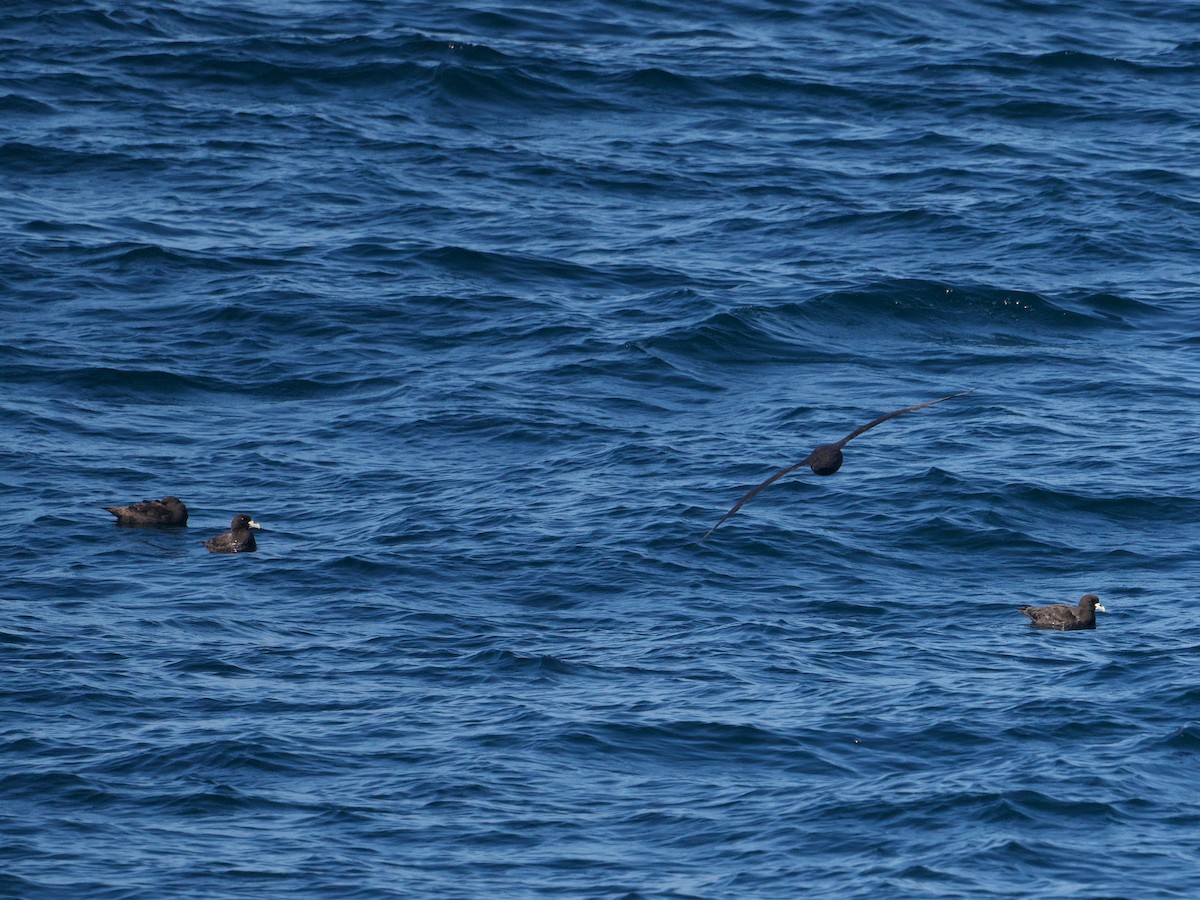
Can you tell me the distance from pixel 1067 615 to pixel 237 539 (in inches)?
327

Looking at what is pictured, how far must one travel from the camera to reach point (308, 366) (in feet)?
81.4

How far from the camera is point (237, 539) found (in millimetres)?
20156

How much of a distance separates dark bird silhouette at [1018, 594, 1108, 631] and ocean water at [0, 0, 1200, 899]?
0.38 meters

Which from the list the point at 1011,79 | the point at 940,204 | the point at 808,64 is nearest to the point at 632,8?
the point at 808,64

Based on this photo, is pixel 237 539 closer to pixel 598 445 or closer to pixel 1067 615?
pixel 598 445

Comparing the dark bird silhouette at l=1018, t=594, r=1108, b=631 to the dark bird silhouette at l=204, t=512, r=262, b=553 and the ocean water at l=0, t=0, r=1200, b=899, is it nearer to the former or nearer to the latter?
the ocean water at l=0, t=0, r=1200, b=899

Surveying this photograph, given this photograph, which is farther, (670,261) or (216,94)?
(216,94)

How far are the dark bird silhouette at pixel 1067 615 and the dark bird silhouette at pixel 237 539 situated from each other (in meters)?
7.85

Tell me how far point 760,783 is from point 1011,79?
2233 cm

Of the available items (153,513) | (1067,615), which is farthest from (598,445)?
(1067,615)

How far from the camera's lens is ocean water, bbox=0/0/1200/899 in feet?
49.2

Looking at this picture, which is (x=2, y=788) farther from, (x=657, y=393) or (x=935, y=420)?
(x=935, y=420)

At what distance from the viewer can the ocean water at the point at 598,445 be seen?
15.0 metres

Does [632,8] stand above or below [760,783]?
above
